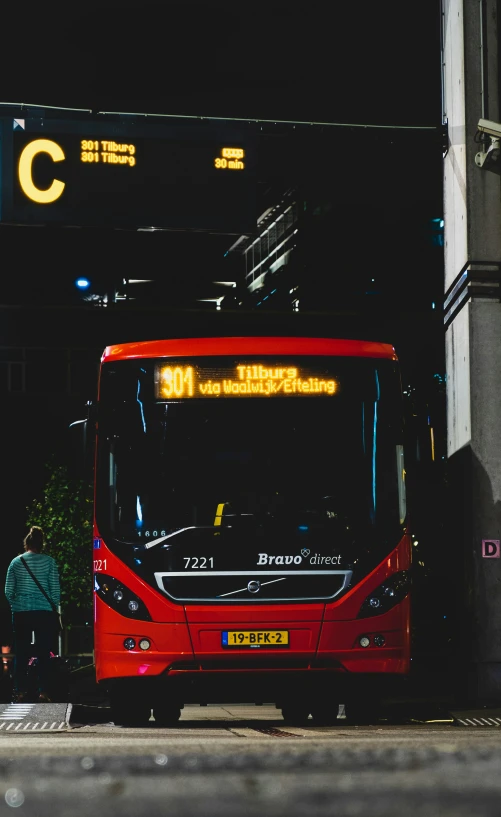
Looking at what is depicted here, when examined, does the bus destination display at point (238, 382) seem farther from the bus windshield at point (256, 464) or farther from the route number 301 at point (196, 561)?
the route number 301 at point (196, 561)

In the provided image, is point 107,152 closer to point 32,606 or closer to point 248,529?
point 32,606

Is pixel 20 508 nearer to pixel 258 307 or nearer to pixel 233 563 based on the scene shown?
pixel 258 307

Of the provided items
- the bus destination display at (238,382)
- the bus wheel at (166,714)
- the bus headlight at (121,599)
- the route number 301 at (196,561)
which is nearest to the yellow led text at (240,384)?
the bus destination display at (238,382)

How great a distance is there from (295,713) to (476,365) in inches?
144

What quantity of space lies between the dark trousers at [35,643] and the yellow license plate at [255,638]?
9.77 feet

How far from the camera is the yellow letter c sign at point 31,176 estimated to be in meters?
13.8

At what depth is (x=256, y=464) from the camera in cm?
1051

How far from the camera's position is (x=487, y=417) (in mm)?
12812

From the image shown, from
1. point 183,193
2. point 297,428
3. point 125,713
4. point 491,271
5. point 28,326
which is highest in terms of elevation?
point 28,326

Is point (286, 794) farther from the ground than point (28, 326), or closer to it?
closer to it

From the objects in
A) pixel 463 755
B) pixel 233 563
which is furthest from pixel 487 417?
pixel 463 755

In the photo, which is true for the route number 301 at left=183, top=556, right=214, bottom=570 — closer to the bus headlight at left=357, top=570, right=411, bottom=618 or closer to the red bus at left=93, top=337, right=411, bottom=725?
the red bus at left=93, top=337, right=411, bottom=725

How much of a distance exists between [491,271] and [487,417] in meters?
1.40

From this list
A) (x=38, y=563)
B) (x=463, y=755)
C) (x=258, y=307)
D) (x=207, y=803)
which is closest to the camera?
(x=207, y=803)
